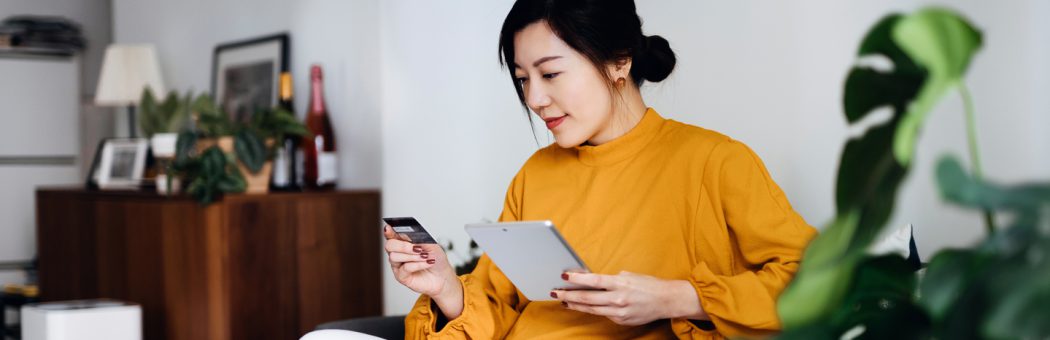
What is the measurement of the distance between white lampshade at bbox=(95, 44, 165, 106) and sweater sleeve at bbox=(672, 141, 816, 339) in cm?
381

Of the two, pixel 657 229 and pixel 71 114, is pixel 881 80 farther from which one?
pixel 71 114

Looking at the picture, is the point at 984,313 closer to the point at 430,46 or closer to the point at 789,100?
the point at 789,100

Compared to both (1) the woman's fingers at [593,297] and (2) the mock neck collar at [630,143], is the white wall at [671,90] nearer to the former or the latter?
(2) the mock neck collar at [630,143]

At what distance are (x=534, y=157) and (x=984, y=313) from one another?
1295 mm

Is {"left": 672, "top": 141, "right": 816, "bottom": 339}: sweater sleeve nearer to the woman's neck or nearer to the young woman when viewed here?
the young woman

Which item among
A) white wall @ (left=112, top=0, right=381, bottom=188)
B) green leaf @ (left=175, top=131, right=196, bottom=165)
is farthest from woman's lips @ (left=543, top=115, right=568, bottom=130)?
green leaf @ (left=175, top=131, right=196, bottom=165)

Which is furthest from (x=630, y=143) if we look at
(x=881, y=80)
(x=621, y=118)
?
(x=881, y=80)

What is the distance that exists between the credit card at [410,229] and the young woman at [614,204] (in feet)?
0.06

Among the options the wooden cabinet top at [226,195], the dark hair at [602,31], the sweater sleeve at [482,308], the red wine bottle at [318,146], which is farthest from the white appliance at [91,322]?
the dark hair at [602,31]

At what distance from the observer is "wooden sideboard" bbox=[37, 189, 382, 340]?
3.41m

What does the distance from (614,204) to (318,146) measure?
83.1 inches

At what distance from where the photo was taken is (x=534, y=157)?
200 centimetres

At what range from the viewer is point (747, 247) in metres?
1.64

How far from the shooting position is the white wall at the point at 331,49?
150 inches
